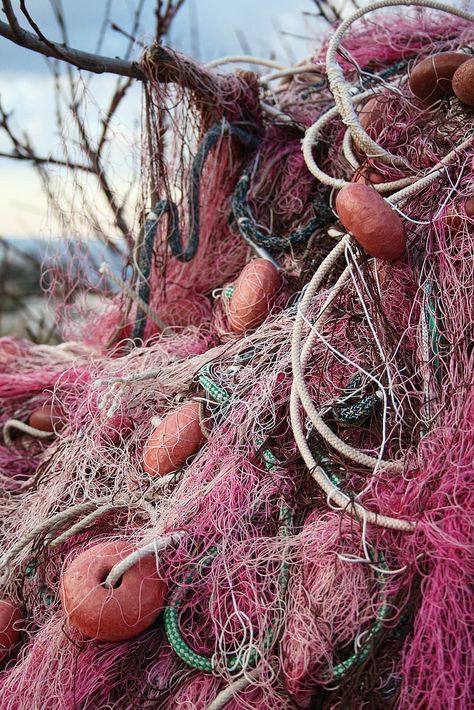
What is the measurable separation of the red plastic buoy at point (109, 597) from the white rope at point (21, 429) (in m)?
0.75

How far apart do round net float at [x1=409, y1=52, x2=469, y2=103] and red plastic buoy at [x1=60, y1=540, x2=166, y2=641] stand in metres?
1.37

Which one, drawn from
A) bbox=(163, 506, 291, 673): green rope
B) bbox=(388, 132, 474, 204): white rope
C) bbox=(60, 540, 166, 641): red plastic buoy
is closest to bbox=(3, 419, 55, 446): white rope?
bbox=(60, 540, 166, 641): red plastic buoy

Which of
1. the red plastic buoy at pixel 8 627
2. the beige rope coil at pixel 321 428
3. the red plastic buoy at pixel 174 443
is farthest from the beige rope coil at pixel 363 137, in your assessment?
the red plastic buoy at pixel 8 627

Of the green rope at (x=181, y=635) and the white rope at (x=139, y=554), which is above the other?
the white rope at (x=139, y=554)

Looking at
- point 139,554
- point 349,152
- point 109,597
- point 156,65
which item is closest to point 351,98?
point 349,152

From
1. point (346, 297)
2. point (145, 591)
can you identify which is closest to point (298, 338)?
point (346, 297)

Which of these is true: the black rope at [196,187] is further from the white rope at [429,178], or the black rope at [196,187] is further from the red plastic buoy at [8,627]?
the red plastic buoy at [8,627]

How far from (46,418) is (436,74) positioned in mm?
1533

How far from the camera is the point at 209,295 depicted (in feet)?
7.40

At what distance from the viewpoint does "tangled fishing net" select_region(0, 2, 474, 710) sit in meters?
1.31

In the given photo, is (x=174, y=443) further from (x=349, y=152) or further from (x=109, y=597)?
(x=349, y=152)

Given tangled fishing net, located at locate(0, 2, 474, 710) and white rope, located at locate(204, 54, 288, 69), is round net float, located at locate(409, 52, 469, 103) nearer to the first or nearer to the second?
tangled fishing net, located at locate(0, 2, 474, 710)

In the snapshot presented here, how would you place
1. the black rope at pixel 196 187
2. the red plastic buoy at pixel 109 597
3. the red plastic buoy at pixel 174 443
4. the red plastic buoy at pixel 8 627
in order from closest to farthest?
the red plastic buoy at pixel 109 597, the red plastic buoy at pixel 8 627, the red plastic buoy at pixel 174 443, the black rope at pixel 196 187

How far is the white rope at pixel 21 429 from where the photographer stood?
2143 mm
